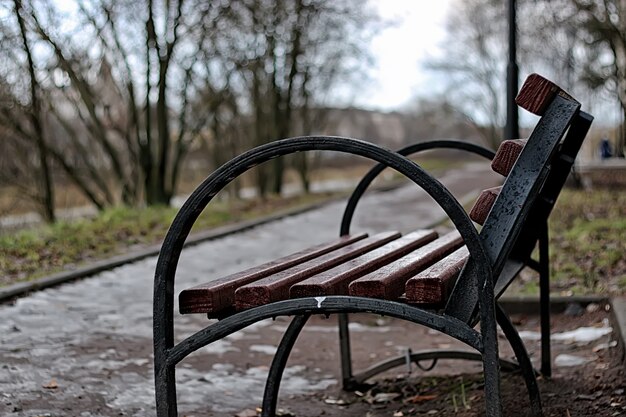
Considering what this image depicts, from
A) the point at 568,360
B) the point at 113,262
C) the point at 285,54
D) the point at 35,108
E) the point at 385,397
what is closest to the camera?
the point at 385,397

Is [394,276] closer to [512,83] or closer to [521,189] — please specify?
[521,189]

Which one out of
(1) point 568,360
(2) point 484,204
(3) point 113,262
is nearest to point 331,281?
(2) point 484,204

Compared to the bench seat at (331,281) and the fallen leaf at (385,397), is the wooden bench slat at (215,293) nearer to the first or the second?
the bench seat at (331,281)

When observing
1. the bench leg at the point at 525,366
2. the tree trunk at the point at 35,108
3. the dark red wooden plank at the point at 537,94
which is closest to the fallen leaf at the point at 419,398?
the bench leg at the point at 525,366

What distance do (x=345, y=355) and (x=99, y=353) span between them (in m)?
1.34

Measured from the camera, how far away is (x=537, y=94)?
8.39 feet

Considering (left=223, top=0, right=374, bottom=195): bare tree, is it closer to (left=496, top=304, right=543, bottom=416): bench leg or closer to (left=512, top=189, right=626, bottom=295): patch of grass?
(left=512, top=189, right=626, bottom=295): patch of grass

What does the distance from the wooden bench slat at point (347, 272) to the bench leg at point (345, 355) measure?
0.63 m

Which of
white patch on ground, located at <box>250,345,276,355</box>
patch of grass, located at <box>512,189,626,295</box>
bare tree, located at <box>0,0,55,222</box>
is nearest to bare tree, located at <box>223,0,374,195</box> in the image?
bare tree, located at <box>0,0,55,222</box>

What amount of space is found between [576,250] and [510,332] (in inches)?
170

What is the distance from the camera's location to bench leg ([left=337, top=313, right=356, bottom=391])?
404 centimetres

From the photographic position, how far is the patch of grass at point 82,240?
7295mm

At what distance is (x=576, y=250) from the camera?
24.5 ft

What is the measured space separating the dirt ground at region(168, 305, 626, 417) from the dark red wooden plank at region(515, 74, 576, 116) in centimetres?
133
